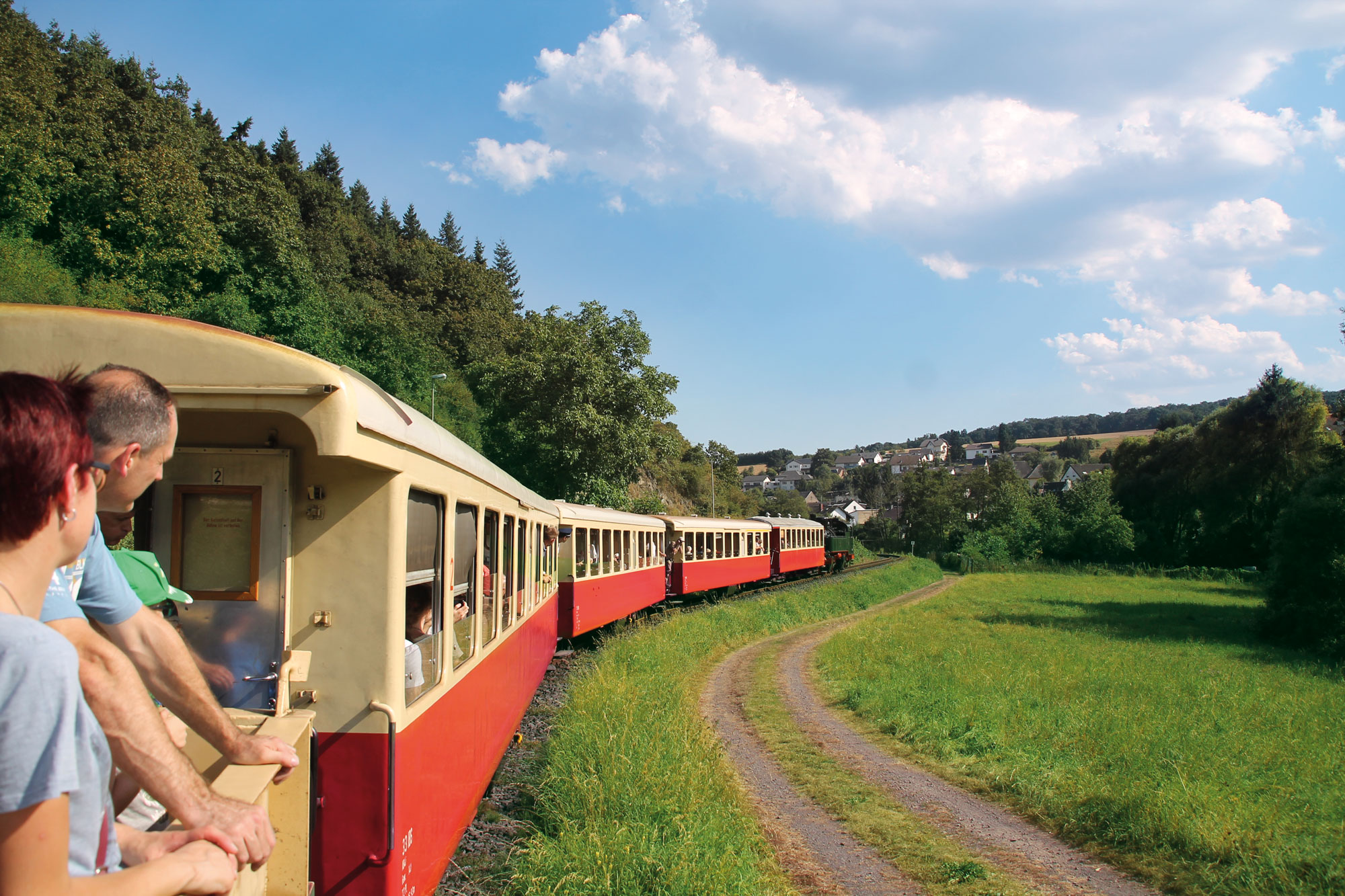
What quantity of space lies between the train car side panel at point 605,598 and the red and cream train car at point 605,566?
1 cm

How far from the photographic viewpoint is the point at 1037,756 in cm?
799

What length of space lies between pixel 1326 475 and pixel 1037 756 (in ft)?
64.0

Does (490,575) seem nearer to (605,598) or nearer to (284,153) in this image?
(605,598)

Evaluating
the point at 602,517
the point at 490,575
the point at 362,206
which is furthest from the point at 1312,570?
the point at 362,206

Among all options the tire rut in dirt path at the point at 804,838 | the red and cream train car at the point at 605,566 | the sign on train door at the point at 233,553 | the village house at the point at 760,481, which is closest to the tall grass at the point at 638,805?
the tire rut in dirt path at the point at 804,838

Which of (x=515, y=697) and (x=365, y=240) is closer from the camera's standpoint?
(x=515, y=697)

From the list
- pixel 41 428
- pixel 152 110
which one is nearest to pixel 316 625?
pixel 41 428

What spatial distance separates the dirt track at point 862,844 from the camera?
18.0 feet

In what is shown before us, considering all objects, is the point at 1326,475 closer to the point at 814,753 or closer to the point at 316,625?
the point at 814,753

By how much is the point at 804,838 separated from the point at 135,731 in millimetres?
5384

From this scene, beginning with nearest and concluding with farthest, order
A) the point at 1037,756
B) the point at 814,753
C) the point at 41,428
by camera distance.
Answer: the point at 41,428 → the point at 1037,756 → the point at 814,753

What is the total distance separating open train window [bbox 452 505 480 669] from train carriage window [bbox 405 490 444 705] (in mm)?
284

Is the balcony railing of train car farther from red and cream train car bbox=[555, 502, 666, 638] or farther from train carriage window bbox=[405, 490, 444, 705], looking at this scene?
red and cream train car bbox=[555, 502, 666, 638]

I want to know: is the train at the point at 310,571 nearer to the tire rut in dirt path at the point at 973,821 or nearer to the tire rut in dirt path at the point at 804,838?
the tire rut in dirt path at the point at 804,838
